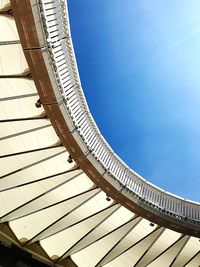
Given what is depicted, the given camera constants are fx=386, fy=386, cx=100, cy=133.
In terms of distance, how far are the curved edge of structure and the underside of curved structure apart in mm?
25

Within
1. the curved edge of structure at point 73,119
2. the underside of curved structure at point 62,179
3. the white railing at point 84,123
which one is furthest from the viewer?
the underside of curved structure at point 62,179

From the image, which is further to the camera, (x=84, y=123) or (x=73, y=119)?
(x=84, y=123)

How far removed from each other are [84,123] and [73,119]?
59 cm

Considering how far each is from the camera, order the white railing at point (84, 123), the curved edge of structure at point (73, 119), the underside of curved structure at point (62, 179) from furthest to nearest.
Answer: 1. the underside of curved structure at point (62, 179)
2. the white railing at point (84, 123)
3. the curved edge of structure at point (73, 119)

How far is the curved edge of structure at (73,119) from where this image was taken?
909 cm

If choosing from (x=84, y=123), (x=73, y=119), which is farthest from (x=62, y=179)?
(x=73, y=119)

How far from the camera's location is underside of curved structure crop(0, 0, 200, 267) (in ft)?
31.2

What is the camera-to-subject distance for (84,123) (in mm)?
11656

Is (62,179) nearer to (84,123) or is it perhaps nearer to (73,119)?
(84,123)

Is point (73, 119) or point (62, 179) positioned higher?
point (73, 119)

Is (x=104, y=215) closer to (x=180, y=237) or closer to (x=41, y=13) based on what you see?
(x=180, y=237)

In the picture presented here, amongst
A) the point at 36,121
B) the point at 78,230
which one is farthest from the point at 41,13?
the point at 78,230

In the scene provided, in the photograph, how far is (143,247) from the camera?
15.4 meters

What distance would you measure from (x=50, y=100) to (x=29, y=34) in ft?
6.85
